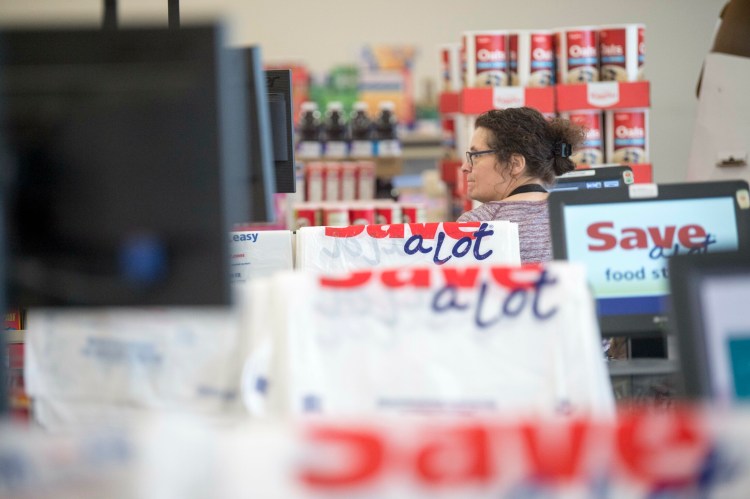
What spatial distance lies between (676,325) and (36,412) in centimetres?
95

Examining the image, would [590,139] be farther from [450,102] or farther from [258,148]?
[258,148]

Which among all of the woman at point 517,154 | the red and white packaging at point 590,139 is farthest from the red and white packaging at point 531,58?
the woman at point 517,154

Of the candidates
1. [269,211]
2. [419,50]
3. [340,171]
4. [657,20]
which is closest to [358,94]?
[419,50]

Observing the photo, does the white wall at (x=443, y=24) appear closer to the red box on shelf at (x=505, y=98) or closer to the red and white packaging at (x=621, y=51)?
the red and white packaging at (x=621, y=51)

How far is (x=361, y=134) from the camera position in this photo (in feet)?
22.6

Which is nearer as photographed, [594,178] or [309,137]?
[594,178]

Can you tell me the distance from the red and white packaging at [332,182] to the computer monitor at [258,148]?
4274 mm

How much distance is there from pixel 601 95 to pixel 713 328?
406 centimetres

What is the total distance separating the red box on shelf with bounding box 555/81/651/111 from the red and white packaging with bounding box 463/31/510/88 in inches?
11.6

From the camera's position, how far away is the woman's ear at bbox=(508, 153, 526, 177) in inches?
154

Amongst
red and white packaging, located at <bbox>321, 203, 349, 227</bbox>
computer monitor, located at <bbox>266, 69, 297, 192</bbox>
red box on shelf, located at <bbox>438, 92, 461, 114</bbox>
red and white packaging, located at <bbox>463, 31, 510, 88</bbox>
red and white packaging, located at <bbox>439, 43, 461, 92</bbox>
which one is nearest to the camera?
computer monitor, located at <bbox>266, 69, 297, 192</bbox>

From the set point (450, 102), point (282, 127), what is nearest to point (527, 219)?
point (282, 127)

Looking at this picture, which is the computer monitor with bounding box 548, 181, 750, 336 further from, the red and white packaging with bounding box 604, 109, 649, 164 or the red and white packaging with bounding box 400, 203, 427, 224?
the red and white packaging with bounding box 604, 109, 649, 164

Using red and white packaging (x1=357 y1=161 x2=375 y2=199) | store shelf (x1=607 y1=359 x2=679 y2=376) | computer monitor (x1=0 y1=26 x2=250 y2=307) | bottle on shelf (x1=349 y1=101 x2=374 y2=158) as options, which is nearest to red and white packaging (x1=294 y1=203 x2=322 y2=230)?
red and white packaging (x1=357 y1=161 x2=375 y2=199)
